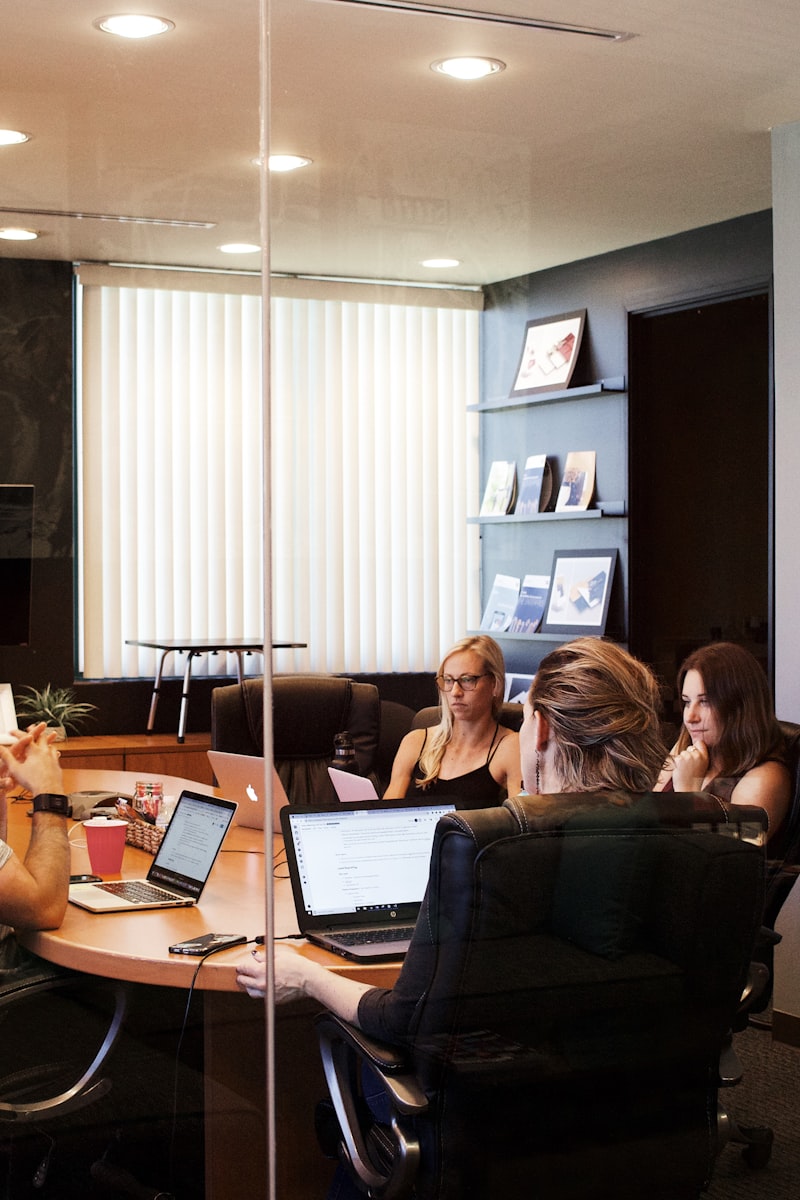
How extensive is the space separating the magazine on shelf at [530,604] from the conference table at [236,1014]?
0.59m

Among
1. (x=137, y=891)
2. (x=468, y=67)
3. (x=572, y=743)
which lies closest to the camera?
(x=572, y=743)

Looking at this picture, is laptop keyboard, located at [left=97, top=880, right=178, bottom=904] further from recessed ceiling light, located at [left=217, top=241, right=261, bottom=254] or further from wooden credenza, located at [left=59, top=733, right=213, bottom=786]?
recessed ceiling light, located at [left=217, top=241, right=261, bottom=254]

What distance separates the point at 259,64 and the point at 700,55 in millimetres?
910

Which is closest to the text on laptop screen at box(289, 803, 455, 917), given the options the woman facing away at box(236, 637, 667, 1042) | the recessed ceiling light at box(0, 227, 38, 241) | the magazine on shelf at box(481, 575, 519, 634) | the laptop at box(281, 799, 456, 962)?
the laptop at box(281, 799, 456, 962)

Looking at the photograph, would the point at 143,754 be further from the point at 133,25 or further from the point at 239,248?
the point at 133,25

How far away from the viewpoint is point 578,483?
231 cm

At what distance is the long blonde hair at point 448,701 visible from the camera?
2.25 metres

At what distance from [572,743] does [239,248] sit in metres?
1.08

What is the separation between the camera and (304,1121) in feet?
7.66

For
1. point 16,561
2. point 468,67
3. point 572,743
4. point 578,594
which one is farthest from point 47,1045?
point 468,67

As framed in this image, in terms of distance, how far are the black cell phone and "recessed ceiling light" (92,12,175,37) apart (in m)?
1.67

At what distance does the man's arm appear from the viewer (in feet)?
7.43

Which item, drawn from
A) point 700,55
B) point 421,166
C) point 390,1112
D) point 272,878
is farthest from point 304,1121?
point 700,55

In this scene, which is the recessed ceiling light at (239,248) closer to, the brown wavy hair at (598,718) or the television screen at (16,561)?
the television screen at (16,561)
